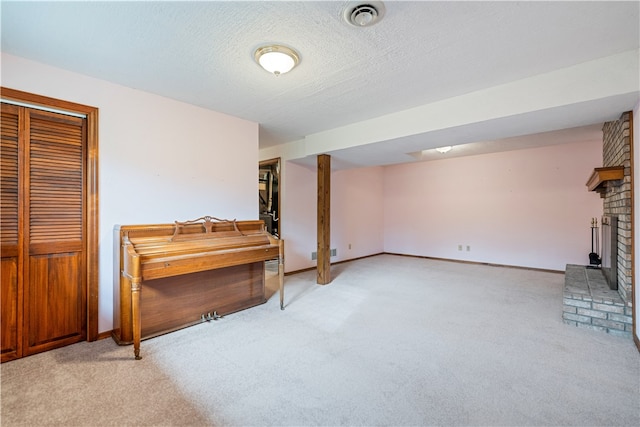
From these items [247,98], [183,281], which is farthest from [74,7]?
[183,281]

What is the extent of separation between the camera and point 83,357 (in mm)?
Result: 2252

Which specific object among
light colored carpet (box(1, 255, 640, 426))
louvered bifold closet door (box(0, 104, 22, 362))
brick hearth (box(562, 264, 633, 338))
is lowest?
light colored carpet (box(1, 255, 640, 426))

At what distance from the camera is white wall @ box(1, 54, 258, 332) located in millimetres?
2480

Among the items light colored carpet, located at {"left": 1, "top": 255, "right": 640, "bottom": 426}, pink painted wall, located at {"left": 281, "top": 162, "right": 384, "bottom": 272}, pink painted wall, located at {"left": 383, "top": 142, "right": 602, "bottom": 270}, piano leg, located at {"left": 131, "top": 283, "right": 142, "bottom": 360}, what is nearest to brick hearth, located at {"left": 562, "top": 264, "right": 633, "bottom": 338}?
light colored carpet, located at {"left": 1, "top": 255, "right": 640, "bottom": 426}

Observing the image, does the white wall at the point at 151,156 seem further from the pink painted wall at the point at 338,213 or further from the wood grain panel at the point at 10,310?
the pink painted wall at the point at 338,213

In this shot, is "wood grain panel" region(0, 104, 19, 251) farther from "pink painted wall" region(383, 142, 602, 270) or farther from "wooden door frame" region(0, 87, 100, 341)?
"pink painted wall" region(383, 142, 602, 270)

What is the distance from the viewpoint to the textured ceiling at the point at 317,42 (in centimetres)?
168

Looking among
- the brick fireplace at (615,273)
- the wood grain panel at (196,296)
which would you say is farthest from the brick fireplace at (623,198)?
the wood grain panel at (196,296)

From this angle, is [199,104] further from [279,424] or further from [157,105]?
[279,424]

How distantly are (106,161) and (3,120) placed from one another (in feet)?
2.20

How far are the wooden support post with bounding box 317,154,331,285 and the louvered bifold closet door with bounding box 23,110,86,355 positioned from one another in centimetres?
281

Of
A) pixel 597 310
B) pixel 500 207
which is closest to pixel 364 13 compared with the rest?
pixel 597 310

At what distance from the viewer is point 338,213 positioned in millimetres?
6184

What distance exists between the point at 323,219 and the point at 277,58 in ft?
8.73
